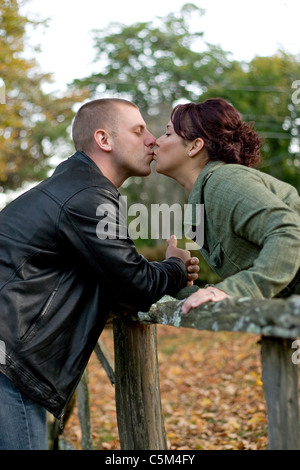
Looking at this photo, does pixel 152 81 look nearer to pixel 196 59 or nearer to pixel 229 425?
pixel 196 59

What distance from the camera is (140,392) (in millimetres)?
2938

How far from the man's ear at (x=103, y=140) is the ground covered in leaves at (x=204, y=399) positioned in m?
2.06

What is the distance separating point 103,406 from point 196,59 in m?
22.2

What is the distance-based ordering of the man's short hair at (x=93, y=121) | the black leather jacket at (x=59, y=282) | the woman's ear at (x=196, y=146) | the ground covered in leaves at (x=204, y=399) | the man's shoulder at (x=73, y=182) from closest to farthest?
1. the black leather jacket at (x=59, y=282)
2. the man's shoulder at (x=73, y=182)
3. the woman's ear at (x=196, y=146)
4. the man's short hair at (x=93, y=121)
5. the ground covered in leaves at (x=204, y=399)

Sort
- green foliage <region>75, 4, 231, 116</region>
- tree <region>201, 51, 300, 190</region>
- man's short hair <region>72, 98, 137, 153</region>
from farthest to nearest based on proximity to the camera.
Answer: green foliage <region>75, 4, 231, 116</region> < tree <region>201, 51, 300, 190</region> < man's short hair <region>72, 98, 137, 153</region>

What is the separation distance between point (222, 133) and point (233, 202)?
0.69 m

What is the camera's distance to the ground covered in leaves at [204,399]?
545cm

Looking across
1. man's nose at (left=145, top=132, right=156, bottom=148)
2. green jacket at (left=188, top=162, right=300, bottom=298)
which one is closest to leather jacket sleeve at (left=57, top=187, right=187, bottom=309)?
green jacket at (left=188, top=162, right=300, bottom=298)

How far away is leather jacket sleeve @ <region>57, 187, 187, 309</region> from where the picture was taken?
245 centimetres

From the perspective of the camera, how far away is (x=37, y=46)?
15.1 m

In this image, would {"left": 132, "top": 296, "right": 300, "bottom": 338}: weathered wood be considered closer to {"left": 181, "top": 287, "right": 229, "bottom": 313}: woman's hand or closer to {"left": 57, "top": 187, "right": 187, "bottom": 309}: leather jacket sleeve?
{"left": 181, "top": 287, "right": 229, "bottom": 313}: woman's hand

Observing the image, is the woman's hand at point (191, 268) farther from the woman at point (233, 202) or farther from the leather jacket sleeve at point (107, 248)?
the leather jacket sleeve at point (107, 248)

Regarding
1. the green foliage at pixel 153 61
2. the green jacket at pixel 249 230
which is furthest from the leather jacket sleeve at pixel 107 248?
the green foliage at pixel 153 61

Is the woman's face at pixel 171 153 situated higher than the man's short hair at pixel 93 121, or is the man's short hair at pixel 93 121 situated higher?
the man's short hair at pixel 93 121
